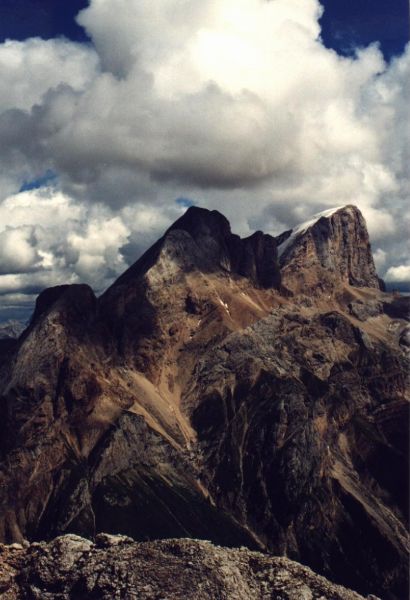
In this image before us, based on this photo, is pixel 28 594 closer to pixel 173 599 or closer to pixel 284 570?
pixel 173 599

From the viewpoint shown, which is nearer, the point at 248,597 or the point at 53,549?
the point at 248,597

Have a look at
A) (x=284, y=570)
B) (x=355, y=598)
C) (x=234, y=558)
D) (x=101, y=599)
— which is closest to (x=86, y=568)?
(x=101, y=599)

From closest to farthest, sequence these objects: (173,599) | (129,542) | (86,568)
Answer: (173,599) → (86,568) → (129,542)

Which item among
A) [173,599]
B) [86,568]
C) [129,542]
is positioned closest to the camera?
[173,599]

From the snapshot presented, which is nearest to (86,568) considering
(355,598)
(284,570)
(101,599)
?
(101,599)

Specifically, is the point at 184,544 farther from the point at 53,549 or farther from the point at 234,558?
the point at 53,549

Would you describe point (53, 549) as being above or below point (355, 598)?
above
